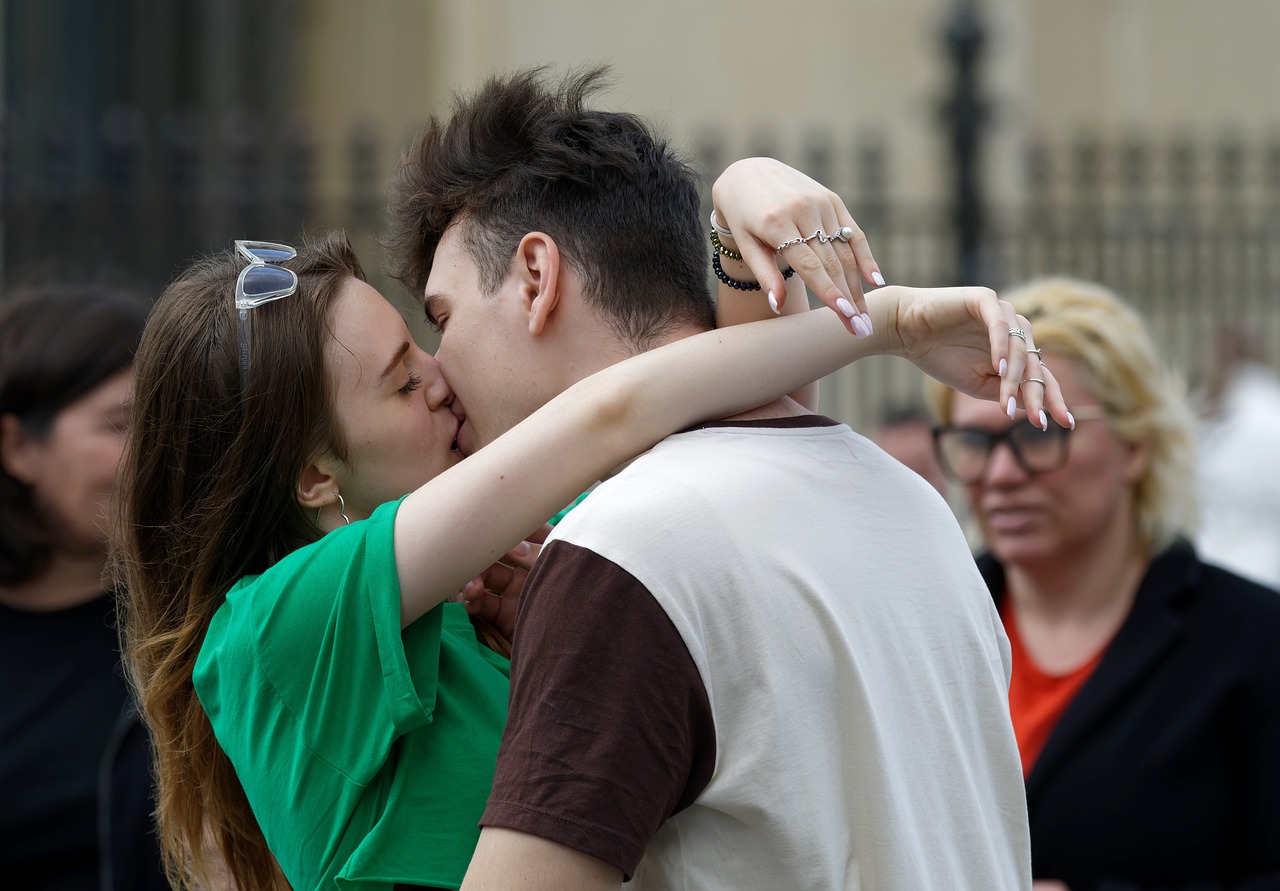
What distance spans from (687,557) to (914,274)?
310 inches

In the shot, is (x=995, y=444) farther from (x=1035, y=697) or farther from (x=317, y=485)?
(x=317, y=485)

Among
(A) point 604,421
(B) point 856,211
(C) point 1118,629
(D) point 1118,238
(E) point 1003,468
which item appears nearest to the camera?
(A) point 604,421

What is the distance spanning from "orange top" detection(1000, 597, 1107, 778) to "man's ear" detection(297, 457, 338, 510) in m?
1.68

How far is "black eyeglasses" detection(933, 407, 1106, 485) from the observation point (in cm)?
334

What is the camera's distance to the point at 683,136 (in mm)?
9273

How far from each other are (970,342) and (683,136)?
7.67 metres

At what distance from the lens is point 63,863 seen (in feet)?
10.5

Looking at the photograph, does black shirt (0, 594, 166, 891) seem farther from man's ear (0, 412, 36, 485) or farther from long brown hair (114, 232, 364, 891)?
long brown hair (114, 232, 364, 891)

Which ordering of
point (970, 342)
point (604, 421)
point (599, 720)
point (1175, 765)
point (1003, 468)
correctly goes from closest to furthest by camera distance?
point (599, 720) < point (604, 421) < point (970, 342) < point (1175, 765) < point (1003, 468)

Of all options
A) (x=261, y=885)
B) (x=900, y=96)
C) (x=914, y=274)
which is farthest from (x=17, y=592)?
(x=900, y=96)

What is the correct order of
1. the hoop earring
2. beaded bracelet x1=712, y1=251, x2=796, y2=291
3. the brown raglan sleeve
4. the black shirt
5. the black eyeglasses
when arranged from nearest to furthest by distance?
1. the brown raglan sleeve
2. beaded bracelet x1=712, y1=251, x2=796, y2=291
3. the hoop earring
4. the black shirt
5. the black eyeglasses

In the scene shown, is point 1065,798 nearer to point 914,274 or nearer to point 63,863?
point 63,863

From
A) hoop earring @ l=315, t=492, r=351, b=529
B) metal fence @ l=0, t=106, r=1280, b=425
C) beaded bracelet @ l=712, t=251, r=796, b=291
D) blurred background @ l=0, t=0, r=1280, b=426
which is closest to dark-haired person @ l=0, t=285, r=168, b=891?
hoop earring @ l=315, t=492, r=351, b=529

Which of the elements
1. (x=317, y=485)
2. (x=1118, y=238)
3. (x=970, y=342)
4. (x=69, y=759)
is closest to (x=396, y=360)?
(x=317, y=485)
